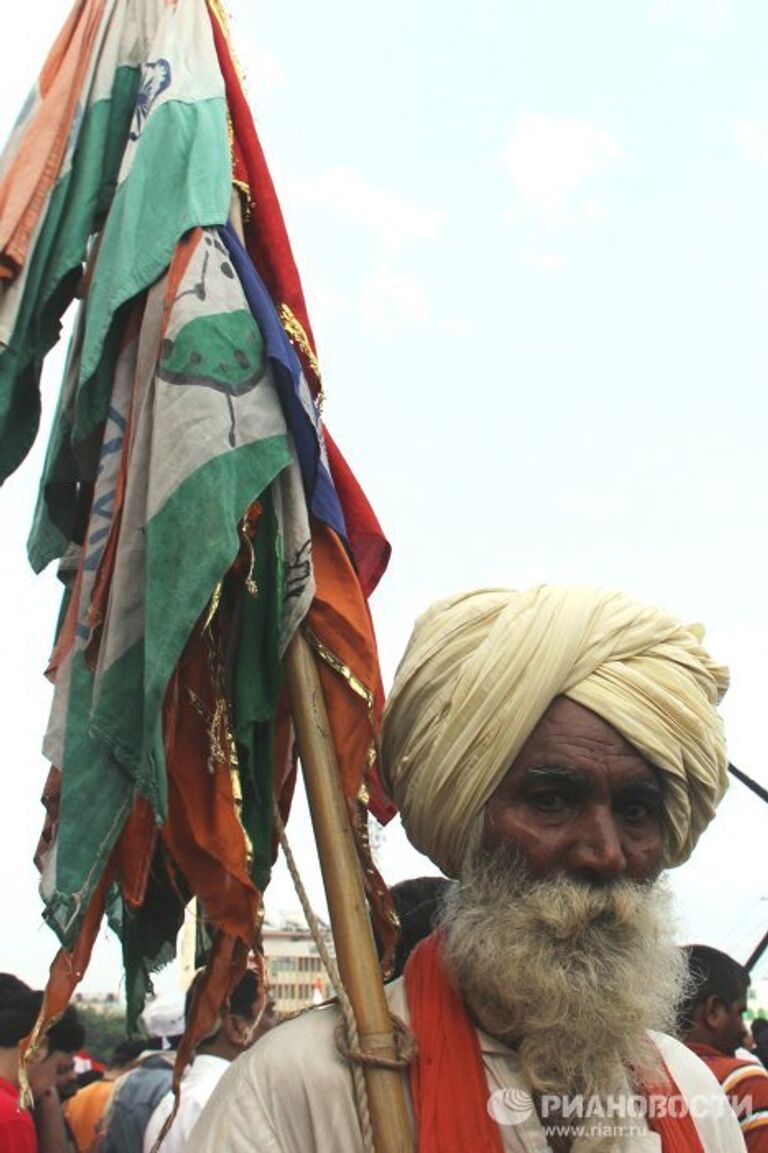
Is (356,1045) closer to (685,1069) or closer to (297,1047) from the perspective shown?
(297,1047)

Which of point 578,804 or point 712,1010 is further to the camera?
point 712,1010

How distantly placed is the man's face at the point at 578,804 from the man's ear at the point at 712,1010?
3.19 meters

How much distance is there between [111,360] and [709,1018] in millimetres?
4064

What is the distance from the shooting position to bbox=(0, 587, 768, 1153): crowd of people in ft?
7.12

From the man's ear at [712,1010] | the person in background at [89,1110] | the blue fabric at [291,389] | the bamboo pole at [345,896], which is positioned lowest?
the person in background at [89,1110]

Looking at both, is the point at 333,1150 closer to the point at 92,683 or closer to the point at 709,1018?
the point at 92,683

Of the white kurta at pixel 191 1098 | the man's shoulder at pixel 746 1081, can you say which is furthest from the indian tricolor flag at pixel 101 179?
the white kurta at pixel 191 1098

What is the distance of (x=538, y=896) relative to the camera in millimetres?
2320

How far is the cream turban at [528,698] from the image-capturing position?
2.43 metres

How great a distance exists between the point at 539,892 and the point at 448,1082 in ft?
1.23

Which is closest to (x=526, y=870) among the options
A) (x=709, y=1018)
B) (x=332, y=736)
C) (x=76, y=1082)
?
(x=332, y=736)

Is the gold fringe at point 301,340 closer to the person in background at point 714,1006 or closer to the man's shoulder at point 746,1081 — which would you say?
the man's shoulder at point 746,1081

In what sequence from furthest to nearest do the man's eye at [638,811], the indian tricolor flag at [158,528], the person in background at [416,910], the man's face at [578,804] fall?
the person in background at [416,910], the man's eye at [638,811], the man's face at [578,804], the indian tricolor flag at [158,528]

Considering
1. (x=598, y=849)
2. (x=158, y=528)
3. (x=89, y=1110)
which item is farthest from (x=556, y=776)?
(x=89, y=1110)
